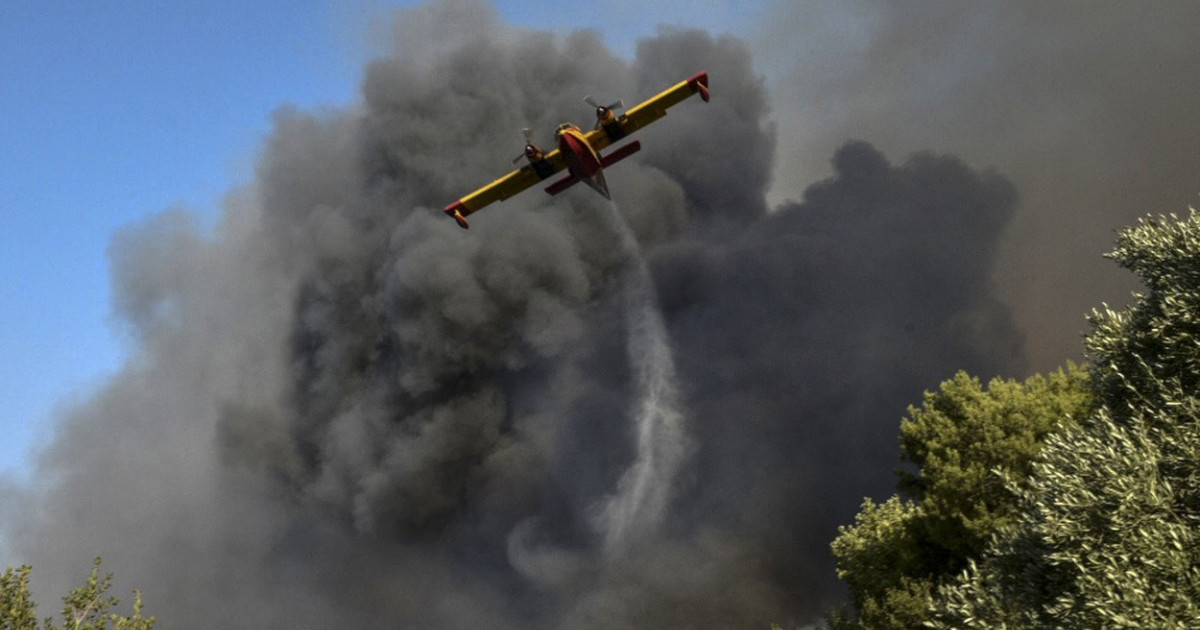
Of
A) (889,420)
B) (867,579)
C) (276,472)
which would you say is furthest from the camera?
(276,472)

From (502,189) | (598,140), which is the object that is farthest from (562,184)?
(502,189)

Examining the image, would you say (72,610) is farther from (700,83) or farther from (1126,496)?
(700,83)

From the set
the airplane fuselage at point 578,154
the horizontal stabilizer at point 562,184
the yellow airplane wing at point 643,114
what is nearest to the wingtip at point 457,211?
the horizontal stabilizer at point 562,184

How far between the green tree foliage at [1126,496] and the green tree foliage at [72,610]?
821 inches

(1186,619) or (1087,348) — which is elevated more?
(1087,348)

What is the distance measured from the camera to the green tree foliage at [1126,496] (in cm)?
1625

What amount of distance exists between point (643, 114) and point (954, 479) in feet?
71.0

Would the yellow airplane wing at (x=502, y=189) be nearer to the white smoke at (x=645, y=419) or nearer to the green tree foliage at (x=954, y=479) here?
the green tree foliage at (x=954, y=479)

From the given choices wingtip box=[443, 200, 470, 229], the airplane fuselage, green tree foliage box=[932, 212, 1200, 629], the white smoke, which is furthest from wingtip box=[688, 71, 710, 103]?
the white smoke

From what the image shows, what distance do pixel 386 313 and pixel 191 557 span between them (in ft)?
130

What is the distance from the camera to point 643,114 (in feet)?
135

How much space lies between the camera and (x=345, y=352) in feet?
266

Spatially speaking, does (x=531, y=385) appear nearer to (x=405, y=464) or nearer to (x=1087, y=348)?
(x=405, y=464)

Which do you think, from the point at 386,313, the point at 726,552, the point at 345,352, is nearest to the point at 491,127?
the point at 386,313
